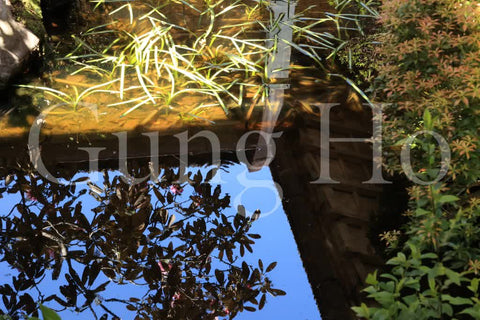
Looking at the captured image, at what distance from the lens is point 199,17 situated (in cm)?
418

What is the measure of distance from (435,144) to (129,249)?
4.34 feet

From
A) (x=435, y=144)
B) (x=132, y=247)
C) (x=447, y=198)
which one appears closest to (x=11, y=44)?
(x=132, y=247)

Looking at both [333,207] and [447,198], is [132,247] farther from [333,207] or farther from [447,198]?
[447,198]

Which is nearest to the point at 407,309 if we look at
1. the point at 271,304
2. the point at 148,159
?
the point at 271,304

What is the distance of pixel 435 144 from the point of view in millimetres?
2355

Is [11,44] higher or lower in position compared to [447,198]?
higher

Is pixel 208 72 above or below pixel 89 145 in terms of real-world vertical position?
above

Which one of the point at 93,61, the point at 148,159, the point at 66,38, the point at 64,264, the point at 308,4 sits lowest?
the point at 64,264

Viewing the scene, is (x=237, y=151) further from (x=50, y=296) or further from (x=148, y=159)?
(x=50, y=296)

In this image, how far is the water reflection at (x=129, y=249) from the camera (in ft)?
7.59

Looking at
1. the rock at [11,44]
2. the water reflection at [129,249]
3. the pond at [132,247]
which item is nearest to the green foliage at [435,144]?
the pond at [132,247]

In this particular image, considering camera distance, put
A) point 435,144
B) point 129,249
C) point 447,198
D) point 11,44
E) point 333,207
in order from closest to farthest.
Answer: point 447,198, point 435,144, point 129,249, point 333,207, point 11,44

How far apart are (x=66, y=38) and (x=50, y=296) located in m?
2.25

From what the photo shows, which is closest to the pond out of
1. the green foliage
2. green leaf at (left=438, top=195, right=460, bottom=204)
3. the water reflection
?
the water reflection
